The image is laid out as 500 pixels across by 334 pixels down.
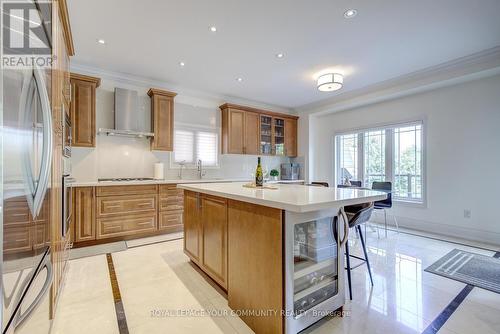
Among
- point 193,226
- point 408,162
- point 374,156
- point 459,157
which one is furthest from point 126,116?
point 459,157

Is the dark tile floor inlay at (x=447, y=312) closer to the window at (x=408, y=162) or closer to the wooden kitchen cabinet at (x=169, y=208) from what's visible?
the window at (x=408, y=162)

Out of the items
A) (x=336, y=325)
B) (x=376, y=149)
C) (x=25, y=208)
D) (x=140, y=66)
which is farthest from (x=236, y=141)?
(x=25, y=208)

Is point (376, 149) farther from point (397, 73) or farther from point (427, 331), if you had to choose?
point (427, 331)

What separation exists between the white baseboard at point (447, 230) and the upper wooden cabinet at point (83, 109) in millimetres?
5500

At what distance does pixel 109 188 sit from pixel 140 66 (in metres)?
1.96

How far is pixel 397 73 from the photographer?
3744 mm

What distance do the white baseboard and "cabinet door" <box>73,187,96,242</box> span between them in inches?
203

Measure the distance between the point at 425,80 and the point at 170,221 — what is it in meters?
4.81

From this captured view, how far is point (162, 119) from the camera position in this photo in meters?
4.03

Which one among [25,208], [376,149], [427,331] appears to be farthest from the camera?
[376,149]

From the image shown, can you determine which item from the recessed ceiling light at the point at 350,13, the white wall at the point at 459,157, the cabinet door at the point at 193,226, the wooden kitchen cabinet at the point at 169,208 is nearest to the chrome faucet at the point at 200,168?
the wooden kitchen cabinet at the point at 169,208

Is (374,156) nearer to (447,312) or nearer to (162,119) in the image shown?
(447,312)

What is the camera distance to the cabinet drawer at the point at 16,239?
0.71m

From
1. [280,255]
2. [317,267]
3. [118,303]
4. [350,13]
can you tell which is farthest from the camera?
[350,13]
